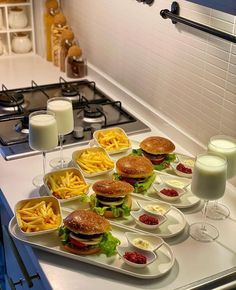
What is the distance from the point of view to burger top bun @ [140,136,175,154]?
4.90 feet

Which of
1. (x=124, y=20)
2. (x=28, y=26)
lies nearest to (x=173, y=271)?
(x=124, y=20)

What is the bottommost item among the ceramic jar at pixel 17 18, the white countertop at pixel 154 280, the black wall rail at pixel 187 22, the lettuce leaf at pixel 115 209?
the white countertop at pixel 154 280

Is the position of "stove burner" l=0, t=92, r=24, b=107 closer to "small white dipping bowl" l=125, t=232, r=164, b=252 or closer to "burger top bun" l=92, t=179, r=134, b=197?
"burger top bun" l=92, t=179, r=134, b=197

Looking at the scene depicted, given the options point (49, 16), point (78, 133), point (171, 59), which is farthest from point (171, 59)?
point (49, 16)

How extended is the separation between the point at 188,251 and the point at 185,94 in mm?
631

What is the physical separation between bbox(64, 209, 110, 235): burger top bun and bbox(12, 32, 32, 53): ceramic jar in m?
1.65

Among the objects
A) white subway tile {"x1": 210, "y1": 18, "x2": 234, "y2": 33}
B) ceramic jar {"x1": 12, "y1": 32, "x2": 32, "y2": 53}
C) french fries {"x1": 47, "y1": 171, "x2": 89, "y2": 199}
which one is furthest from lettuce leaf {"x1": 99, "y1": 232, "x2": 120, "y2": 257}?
ceramic jar {"x1": 12, "y1": 32, "x2": 32, "y2": 53}

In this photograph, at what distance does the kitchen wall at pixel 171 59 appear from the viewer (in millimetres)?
1423

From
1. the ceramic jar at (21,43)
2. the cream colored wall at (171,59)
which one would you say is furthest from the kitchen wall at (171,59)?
the ceramic jar at (21,43)

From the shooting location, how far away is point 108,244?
3.76 ft

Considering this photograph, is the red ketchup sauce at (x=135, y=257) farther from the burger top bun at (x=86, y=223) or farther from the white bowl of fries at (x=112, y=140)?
the white bowl of fries at (x=112, y=140)

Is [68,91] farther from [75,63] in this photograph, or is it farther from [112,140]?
[112,140]

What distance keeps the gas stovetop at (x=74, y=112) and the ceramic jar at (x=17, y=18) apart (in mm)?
511

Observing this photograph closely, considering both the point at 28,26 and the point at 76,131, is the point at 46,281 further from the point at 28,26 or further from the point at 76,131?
the point at 28,26
